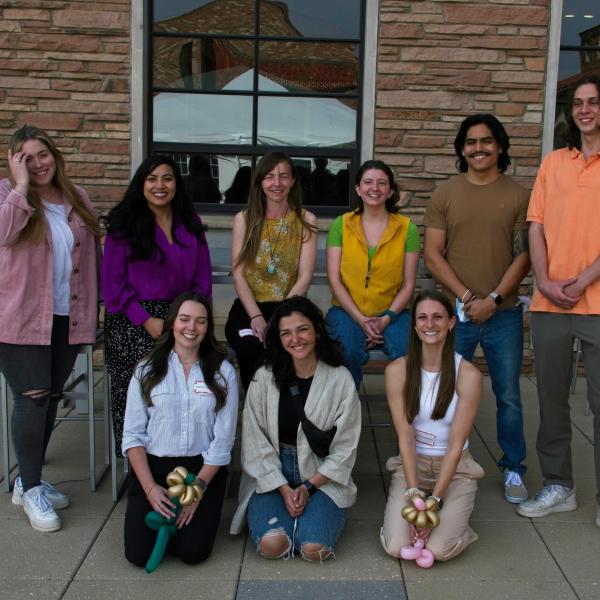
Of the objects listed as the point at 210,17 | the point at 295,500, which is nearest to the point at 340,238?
the point at 295,500

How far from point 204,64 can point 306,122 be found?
876 millimetres

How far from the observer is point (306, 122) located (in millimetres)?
6047

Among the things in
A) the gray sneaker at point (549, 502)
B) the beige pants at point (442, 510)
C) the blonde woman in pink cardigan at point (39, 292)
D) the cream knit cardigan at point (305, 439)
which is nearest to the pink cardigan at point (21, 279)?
the blonde woman in pink cardigan at point (39, 292)

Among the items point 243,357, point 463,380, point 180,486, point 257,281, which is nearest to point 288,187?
point 257,281

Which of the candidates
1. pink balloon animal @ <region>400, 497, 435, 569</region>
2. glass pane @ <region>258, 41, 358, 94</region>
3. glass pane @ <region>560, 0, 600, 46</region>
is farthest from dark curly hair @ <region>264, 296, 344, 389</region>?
glass pane @ <region>560, 0, 600, 46</region>

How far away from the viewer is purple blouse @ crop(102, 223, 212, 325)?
12.1 feet

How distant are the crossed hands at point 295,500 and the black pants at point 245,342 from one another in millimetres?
640

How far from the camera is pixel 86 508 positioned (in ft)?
12.4

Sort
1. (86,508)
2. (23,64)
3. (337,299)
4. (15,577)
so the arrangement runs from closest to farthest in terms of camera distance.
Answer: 1. (15,577)
2. (86,508)
3. (337,299)
4. (23,64)

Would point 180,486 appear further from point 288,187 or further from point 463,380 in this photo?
point 288,187

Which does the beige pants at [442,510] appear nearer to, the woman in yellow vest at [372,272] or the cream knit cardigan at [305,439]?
the cream knit cardigan at [305,439]

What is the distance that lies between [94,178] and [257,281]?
2.35 m

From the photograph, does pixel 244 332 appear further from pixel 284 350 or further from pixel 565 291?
pixel 565 291

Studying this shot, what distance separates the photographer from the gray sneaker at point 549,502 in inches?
146
